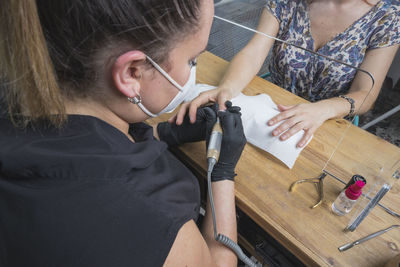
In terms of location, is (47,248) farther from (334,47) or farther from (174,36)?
(334,47)

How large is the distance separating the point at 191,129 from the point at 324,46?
2.12 feet

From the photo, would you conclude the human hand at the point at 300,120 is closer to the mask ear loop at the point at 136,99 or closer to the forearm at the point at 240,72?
the forearm at the point at 240,72

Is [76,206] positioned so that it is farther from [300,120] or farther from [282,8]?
[282,8]

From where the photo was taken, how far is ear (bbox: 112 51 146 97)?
1.24 ft

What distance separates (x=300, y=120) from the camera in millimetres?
732

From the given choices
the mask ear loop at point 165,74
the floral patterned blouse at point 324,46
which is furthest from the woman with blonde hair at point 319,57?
the mask ear loop at point 165,74

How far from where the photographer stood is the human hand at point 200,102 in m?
0.75

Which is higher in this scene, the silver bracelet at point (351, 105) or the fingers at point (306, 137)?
the silver bracelet at point (351, 105)

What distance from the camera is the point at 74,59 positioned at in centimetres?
37

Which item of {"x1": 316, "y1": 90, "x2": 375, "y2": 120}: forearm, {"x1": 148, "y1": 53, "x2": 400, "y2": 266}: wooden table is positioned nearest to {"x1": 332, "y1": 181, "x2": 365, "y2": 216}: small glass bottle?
{"x1": 148, "y1": 53, "x2": 400, "y2": 266}: wooden table

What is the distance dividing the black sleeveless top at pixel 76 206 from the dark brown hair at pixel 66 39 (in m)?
0.07

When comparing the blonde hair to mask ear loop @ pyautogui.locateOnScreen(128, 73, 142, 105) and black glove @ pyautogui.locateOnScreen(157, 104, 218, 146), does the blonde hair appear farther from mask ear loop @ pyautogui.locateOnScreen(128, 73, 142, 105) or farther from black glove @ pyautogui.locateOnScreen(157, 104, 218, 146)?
black glove @ pyautogui.locateOnScreen(157, 104, 218, 146)

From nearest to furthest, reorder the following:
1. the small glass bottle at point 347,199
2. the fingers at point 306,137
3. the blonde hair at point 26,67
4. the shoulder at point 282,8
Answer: the blonde hair at point 26,67 < the small glass bottle at point 347,199 < the fingers at point 306,137 < the shoulder at point 282,8

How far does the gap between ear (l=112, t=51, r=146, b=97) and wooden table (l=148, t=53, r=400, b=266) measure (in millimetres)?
335
